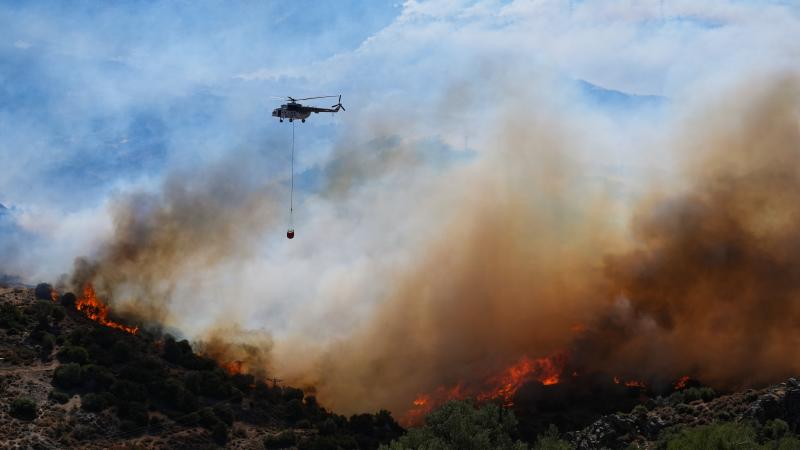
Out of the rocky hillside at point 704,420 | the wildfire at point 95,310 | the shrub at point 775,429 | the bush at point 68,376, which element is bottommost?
the shrub at point 775,429

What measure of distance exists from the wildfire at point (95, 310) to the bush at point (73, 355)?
42.4 feet

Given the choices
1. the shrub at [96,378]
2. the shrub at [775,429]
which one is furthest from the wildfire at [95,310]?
the shrub at [775,429]

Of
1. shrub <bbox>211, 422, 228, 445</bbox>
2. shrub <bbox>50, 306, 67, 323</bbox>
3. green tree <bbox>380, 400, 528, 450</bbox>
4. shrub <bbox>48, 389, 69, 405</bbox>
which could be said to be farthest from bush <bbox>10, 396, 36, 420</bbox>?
green tree <bbox>380, 400, 528, 450</bbox>

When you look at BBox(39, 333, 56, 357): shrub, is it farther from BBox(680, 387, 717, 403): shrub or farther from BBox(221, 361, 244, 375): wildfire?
BBox(680, 387, 717, 403): shrub

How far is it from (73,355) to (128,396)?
10.0 meters

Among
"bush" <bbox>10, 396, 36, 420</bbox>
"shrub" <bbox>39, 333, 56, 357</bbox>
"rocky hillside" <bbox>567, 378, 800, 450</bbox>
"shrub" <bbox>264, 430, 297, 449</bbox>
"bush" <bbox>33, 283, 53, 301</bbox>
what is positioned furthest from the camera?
"bush" <bbox>33, 283, 53, 301</bbox>

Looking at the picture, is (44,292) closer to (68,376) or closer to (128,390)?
(68,376)

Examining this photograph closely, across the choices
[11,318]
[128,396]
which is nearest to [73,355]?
[128,396]

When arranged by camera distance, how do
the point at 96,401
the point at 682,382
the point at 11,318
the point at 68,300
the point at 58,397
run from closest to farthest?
the point at 58,397 → the point at 96,401 → the point at 11,318 → the point at 682,382 → the point at 68,300

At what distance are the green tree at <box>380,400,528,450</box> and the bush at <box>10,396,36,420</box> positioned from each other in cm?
3708

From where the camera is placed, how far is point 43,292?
373ft

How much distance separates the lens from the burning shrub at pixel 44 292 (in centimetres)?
11269

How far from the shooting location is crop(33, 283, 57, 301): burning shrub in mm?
112688

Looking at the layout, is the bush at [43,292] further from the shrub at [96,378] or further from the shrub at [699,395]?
the shrub at [699,395]
